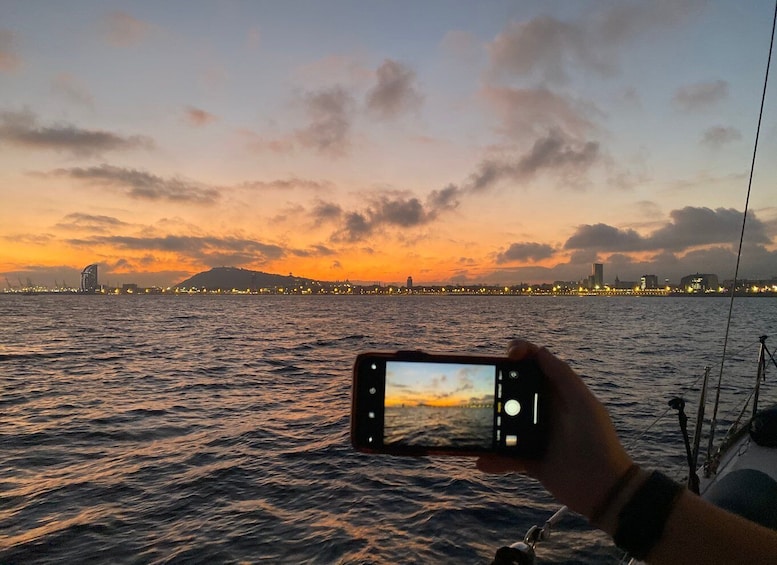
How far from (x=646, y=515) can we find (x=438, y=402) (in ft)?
3.67

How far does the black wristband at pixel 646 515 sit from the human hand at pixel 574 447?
4.6 inches

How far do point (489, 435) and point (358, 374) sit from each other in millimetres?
729

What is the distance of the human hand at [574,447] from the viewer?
1652 millimetres

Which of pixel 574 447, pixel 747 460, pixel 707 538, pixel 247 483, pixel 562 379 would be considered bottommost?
pixel 247 483

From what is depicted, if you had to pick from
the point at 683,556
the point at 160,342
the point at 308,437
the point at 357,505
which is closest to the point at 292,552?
the point at 357,505

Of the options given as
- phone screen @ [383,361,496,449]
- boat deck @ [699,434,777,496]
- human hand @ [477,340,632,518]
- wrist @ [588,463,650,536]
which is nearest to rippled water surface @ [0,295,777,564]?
boat deck @ [699,434,777,496]

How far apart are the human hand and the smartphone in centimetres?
12

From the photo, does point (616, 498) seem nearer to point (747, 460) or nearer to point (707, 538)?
point (707, 538)

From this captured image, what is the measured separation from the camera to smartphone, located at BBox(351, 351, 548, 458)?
84.8 inches

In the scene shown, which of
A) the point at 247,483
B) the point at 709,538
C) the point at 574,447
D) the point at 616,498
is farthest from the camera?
the point at 247,483

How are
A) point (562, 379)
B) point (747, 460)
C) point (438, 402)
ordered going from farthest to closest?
point (747, 460)
point (438, 402)
point (562, 379)

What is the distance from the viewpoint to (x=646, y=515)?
4.72 feet

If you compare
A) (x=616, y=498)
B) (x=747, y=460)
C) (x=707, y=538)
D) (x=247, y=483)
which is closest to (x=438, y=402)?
(x=616, y=498)

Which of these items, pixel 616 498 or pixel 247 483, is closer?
pixel 616 498
